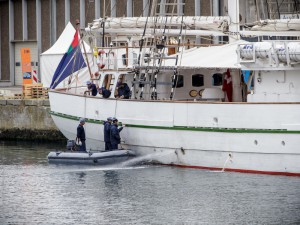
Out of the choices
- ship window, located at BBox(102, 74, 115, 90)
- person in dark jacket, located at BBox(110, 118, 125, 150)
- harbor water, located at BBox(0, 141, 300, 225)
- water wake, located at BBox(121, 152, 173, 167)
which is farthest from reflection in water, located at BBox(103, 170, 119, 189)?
ship window, located at BBox(102, 74, 115, 90)

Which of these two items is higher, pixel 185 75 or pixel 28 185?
pixel 185 75

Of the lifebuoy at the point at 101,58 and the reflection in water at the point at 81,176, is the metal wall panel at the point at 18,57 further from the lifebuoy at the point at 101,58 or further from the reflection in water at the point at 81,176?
the reflection in water at the point at 81,176

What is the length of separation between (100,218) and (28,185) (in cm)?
656

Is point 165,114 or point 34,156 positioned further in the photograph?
point 34,156

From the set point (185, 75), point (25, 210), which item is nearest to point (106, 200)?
point (25, 210)

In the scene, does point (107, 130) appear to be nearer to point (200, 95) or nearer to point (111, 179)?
point (111, 179)

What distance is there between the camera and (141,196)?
37.3m

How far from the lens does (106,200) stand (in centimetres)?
3691

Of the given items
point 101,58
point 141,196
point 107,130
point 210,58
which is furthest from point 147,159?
point 141,196

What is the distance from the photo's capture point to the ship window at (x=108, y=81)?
4628 cm

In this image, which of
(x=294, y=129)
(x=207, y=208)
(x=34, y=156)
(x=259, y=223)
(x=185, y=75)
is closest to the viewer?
(x=259, y=223)

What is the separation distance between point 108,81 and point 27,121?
11.0 m

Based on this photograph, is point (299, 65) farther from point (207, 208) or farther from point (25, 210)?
point (25, 210)

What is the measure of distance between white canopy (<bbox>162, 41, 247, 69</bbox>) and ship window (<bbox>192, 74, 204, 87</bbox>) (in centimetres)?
93
